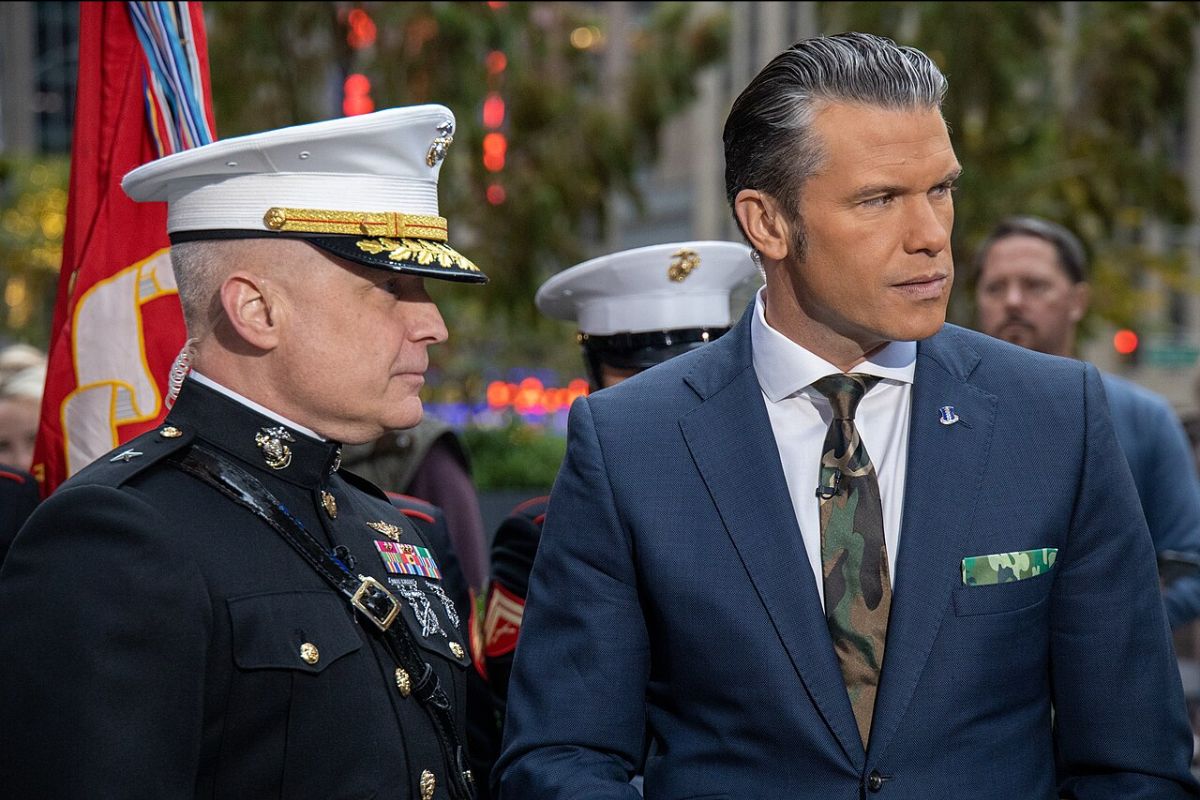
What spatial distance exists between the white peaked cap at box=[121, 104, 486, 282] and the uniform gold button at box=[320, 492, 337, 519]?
0.40m

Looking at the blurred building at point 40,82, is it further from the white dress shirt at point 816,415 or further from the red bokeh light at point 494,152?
the white dress shirt at point 816,415

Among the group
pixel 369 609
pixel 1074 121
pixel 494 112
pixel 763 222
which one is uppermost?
pixel 494 112

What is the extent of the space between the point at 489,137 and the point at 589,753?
958 centimetres

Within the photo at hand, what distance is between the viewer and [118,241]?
11.7ft

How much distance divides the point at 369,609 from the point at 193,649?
350mm

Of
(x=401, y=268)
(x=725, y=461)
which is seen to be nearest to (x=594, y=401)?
(x=725, y=461)

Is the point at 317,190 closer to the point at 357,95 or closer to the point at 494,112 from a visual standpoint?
the point at 357,95

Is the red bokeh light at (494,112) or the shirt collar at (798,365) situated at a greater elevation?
the red bokeh light at (494,112)

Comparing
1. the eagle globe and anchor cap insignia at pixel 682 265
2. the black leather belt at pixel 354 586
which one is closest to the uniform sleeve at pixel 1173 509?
the eagle globe and anchor cap insignia at pixel 682 265

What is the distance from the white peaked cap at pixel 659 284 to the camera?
12.5 feet

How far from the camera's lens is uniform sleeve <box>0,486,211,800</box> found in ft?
6.29

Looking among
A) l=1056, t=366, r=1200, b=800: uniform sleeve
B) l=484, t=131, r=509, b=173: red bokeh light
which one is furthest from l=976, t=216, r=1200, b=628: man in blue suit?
l=484, t=131, r=509, b=173: red bokeh light

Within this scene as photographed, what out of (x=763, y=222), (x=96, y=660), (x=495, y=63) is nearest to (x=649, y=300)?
(x=763, y=222)

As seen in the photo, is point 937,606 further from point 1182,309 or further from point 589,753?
point 1182,309
